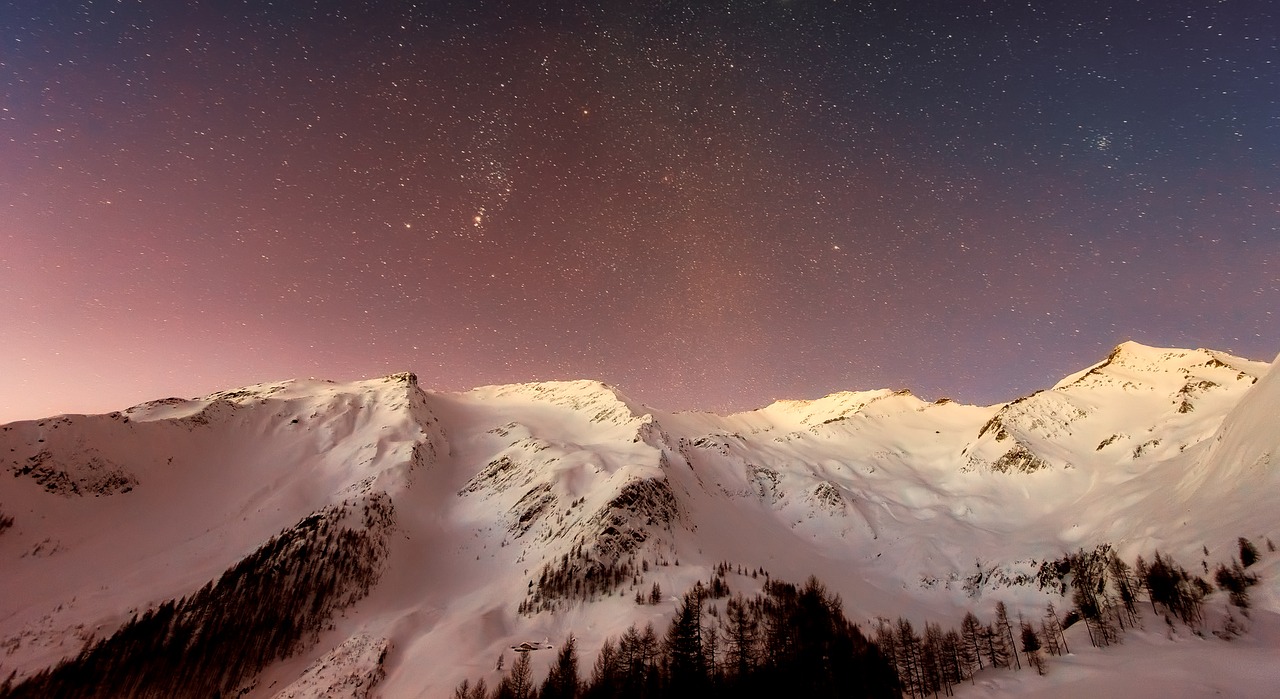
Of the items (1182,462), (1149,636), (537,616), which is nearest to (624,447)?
(537,616)

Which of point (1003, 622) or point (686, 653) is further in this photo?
point (1003, 622)

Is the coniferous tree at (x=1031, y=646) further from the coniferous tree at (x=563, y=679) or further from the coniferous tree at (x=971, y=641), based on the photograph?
the coniferous tree at (x=563, y=679)

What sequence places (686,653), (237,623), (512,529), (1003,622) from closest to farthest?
(686,653) < (237,623) < (1003,622) < (512,529)

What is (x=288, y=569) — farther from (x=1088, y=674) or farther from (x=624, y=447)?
(x=1088, y=674)

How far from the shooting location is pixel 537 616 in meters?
106

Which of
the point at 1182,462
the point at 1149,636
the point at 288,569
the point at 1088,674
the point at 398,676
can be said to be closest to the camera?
the point at 1088,674

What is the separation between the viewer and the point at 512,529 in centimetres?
14488

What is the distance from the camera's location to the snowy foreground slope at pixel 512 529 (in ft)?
296

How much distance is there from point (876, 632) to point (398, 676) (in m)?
96.6

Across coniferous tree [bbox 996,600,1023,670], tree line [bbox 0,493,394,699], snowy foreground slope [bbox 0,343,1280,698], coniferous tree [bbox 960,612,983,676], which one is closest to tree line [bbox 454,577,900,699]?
snowy foreground slope [bbox 0,343,1280,698]

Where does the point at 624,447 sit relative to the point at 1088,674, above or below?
above

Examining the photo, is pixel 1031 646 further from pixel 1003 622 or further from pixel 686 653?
pixel 686 653

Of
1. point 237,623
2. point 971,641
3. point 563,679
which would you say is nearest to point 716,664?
point 563,679

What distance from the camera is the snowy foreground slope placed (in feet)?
296
